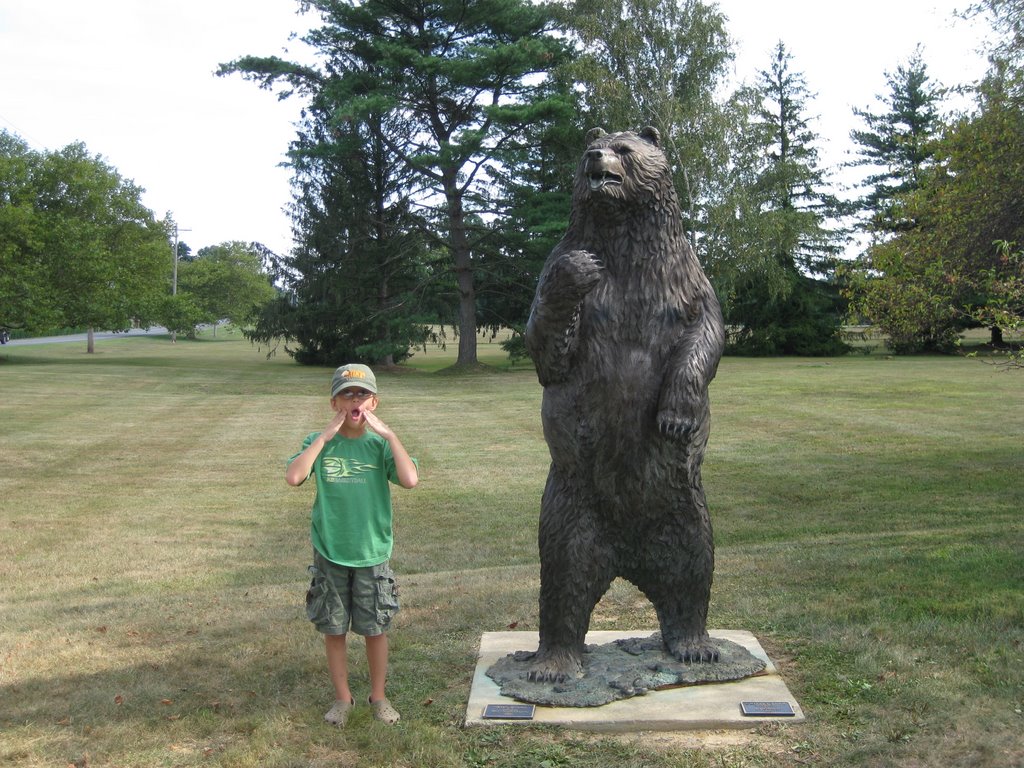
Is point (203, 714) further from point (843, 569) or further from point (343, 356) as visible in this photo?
point (343, 356)

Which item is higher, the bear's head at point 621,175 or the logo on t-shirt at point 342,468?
the bear's head at point 621,175

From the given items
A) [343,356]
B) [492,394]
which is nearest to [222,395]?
[492,394]

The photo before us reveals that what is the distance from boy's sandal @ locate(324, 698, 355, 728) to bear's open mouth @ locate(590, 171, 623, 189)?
2469 mm

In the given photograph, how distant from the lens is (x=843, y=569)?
6840mm

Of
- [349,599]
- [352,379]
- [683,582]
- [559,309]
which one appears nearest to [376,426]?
[352,379]

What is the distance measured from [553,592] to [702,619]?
73 centimetres

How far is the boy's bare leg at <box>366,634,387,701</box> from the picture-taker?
4155 mm

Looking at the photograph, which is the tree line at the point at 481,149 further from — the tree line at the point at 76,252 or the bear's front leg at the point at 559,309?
the bear's front leg at the point at 559,309

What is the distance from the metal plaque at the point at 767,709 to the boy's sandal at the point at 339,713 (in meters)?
1.68

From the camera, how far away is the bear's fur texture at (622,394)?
4.11 m

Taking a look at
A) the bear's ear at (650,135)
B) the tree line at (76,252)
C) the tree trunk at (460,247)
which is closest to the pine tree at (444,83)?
the tree trunk at (460,247)

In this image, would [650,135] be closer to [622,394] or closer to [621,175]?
[621,175]

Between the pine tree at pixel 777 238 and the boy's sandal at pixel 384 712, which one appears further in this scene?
the pine tree at pixel 777 238

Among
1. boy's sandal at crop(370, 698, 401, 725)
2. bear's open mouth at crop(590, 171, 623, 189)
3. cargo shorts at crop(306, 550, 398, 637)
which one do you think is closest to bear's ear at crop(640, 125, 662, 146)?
bear's open mouth at crop(590, 171, 623, 189)
